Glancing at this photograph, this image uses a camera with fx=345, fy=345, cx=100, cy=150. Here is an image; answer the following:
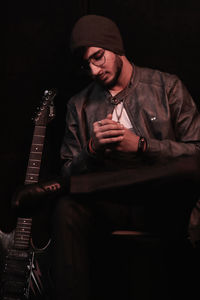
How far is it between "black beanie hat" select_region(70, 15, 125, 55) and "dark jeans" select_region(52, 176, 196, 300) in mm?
825

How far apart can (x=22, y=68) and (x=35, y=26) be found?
0.98 feet

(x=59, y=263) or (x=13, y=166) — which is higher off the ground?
(x=13, y=166)

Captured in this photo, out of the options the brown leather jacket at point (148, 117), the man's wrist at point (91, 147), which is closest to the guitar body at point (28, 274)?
the brown leather jacket at point (148, 117)

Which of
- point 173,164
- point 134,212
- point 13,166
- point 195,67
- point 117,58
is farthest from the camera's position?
point 13,166

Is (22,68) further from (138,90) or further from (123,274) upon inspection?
(123,274)

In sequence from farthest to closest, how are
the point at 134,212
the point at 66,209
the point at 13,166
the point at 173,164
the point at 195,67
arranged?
the point at 13,166 → the point at 195,67 → the point at 134,212 → the point at 66,209 → the point at 173,164

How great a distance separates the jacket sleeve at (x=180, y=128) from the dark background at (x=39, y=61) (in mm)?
491

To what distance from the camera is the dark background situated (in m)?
2.24

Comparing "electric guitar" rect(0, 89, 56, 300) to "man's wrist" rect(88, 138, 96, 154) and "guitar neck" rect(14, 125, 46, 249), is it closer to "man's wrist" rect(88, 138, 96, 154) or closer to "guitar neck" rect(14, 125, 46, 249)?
"guitar neck" rect(14, 125, 46, 249)

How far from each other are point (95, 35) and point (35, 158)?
74 centimetres

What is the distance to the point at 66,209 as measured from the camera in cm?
132

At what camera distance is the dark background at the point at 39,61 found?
2.24m

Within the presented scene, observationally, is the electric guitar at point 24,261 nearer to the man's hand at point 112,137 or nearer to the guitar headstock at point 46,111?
the guitar headstock at point 46,111

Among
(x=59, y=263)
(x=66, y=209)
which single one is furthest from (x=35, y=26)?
(x=59, y=263)
